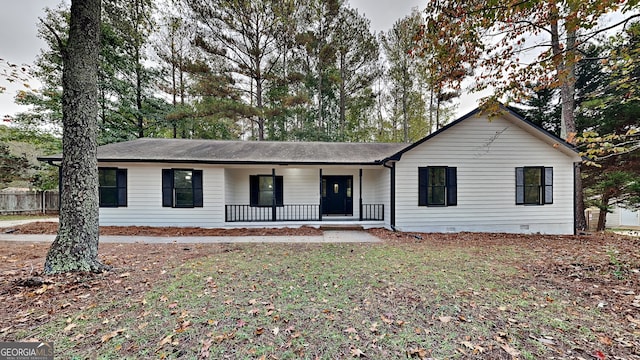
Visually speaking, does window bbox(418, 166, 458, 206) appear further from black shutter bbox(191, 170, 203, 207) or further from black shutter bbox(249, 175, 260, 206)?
black shutter bbox(191, 170, 203, 207)

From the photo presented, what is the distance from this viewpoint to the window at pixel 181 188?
9.31 m

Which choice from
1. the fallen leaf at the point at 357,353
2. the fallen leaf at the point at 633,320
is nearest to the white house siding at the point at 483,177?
the fallen leaf at the point at 633,320

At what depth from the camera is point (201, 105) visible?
1476cm

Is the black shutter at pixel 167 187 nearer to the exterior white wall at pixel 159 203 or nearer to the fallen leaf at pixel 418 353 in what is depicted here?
the exterior white wall at pixel 159 203

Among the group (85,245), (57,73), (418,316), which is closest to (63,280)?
(85,245)

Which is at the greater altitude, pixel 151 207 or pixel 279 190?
pixel 279 190

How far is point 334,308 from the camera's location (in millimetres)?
3188

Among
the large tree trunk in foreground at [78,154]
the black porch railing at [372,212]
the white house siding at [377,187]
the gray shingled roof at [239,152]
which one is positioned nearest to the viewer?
the large tree trunk in foreground at [78,154]

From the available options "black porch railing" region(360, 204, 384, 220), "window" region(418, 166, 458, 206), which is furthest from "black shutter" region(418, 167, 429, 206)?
"black porch railing" region(360, 204, 384, 220)

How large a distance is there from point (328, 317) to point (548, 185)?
414 inches

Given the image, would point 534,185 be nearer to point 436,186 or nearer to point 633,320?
point 436,186

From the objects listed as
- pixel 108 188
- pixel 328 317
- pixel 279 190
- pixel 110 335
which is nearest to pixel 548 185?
pixel 279 190

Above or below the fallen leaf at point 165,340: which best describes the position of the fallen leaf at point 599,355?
below

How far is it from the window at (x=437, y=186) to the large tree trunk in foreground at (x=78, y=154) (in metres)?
8.84
